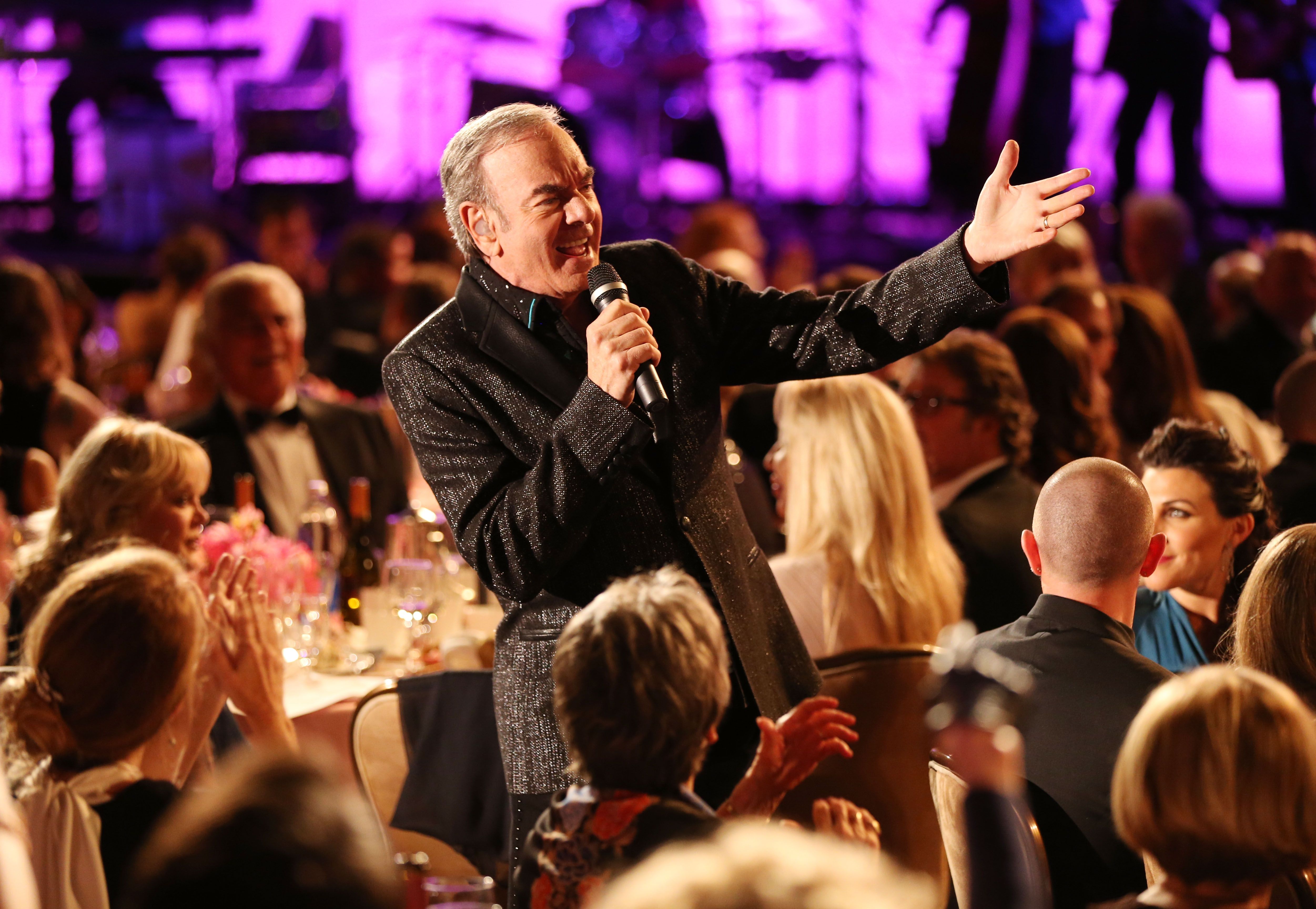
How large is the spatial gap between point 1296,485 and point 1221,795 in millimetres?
2587

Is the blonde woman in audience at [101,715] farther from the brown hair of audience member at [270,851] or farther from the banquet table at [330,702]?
the brown hair of audience member at [270,851]

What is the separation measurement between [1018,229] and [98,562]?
1.56 meters

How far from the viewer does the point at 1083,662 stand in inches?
89.1

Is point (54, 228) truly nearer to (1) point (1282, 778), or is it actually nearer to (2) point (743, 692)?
(2) point (743, 692)

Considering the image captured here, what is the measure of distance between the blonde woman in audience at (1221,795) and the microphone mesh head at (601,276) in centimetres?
101

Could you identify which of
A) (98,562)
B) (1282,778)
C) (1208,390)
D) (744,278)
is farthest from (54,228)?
(1282,778)

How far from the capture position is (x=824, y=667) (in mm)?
2754

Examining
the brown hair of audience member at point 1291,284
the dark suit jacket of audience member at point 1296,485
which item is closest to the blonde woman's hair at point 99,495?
the dark suit jacket of audience member at point 1296,485

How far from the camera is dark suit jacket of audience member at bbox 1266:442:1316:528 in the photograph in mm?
3764

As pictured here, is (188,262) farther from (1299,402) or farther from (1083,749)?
(1083,749)

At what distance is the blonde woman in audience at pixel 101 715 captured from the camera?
208cm

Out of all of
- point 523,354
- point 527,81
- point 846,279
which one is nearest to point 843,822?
point 523,354

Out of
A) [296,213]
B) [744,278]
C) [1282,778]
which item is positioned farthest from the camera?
[296,213]

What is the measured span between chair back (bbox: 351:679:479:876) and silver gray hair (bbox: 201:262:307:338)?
198 centimetres
